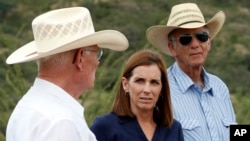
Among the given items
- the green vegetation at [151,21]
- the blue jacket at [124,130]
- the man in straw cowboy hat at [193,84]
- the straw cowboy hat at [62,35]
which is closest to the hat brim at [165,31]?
the man in straw cowboy hat at [193,84]

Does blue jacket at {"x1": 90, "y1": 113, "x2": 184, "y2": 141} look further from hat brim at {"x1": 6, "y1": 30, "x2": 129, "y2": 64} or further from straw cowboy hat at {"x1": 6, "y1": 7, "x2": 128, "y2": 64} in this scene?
straw cowboy hat at {"x1": 6, "y1": 7, "x2": 128, "y2": 64}

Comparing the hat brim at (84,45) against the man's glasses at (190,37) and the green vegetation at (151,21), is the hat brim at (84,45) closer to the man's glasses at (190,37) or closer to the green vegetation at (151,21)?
the man's glasses at (190,37)

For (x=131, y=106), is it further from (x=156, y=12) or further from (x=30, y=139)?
(x=156, y=12)

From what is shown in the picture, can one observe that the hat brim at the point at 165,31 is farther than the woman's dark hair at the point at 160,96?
Yes

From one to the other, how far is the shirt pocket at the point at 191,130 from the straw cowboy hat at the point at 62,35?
116 cm

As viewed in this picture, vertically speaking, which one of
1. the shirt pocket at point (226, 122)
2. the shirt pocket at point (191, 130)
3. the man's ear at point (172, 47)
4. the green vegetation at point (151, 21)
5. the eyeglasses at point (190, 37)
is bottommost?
the green vegetation at point (151, 21)

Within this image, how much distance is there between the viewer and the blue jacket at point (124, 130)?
173 inches

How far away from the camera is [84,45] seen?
3395 millimetres

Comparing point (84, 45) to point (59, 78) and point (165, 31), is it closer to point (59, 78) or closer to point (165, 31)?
point (59, 78)

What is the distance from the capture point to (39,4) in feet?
87.6

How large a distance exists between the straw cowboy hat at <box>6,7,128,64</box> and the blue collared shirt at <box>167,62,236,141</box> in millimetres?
1195

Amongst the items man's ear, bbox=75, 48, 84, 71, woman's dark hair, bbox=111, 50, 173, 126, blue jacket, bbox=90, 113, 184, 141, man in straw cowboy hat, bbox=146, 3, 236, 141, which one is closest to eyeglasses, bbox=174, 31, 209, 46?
man in straw cowboy hat, bbox=146, 3, 236, 141

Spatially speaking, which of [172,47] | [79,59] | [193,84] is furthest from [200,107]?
[79,59]

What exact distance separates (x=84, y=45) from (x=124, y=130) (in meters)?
1.10
